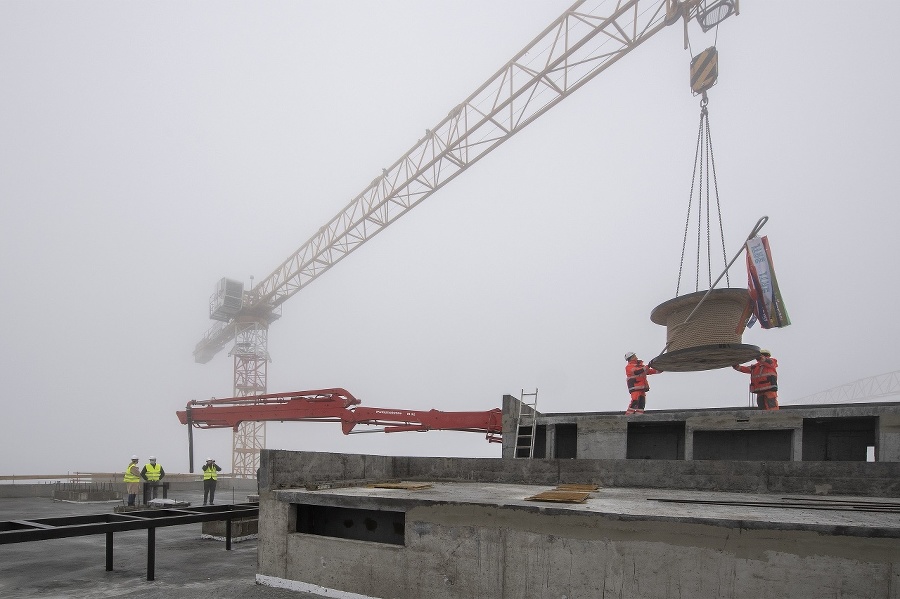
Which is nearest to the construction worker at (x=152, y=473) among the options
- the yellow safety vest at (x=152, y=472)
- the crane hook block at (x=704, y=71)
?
the yellow safety vest at (x=152, y=472)

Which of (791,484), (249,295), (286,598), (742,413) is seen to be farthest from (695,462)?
(249,295)

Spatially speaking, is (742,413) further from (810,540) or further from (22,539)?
(22,539)

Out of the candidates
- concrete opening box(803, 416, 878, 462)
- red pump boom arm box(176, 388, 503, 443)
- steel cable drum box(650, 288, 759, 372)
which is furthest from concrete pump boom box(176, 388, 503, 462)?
concrete opening box(803, 416, 878, 462)

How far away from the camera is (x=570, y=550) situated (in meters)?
5.49

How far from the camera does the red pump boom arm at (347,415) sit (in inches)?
Answer: 543

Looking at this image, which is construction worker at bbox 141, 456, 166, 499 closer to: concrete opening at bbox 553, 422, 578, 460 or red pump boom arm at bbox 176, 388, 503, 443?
red pump boom arm at bbox 176, 388, 503, 443

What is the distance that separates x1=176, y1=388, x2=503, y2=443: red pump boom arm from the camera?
1378 cm

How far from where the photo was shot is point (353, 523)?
7566 millimetres

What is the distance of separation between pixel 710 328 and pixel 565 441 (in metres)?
6.35

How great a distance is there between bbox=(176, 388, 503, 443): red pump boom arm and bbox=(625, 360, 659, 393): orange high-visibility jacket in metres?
3.58

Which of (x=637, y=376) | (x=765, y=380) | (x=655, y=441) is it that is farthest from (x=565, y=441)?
(x=765, y=380)

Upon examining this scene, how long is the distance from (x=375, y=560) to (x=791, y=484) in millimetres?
7019

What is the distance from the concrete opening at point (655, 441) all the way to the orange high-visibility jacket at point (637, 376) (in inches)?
38.9

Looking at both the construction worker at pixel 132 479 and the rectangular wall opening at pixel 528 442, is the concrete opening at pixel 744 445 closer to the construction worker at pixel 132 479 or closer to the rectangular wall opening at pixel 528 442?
the rectangular wall opening at pixel 528 442
